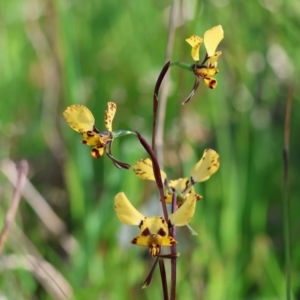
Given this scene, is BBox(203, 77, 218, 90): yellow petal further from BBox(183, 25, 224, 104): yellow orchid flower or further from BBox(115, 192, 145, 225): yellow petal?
BBox(115, 192, 145, 225): yellow petal

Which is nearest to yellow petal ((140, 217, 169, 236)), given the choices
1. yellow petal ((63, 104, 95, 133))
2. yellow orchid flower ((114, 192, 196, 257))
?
yellow orchid flower ((114, 192, 196, 257))

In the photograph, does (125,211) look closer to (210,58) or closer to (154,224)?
(154,224)

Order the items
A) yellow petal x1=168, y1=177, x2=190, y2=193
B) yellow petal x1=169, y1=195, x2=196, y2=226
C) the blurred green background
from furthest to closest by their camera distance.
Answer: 1. the blurred green background
2. yellow petal x1=168, y1=177, x2=190, y2=193
3. yellow petal x1=169, y1=195, x2=196, y2=226

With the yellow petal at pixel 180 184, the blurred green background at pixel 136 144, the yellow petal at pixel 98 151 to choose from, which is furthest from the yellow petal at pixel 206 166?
the blurred green background at pixel 136 144

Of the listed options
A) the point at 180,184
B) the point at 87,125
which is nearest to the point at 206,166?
the point at 180,184

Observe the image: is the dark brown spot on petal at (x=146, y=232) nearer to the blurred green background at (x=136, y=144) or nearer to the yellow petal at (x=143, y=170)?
the yellow petal at (x=143, y=170)

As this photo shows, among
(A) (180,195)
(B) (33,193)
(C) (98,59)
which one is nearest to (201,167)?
(A) (180,195)

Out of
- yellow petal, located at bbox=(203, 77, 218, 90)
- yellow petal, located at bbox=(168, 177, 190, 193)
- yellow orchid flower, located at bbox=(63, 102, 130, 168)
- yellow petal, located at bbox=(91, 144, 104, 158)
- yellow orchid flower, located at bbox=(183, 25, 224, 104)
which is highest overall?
yellow orchid flower, located at bbox=(183, 25, 224, 104)
